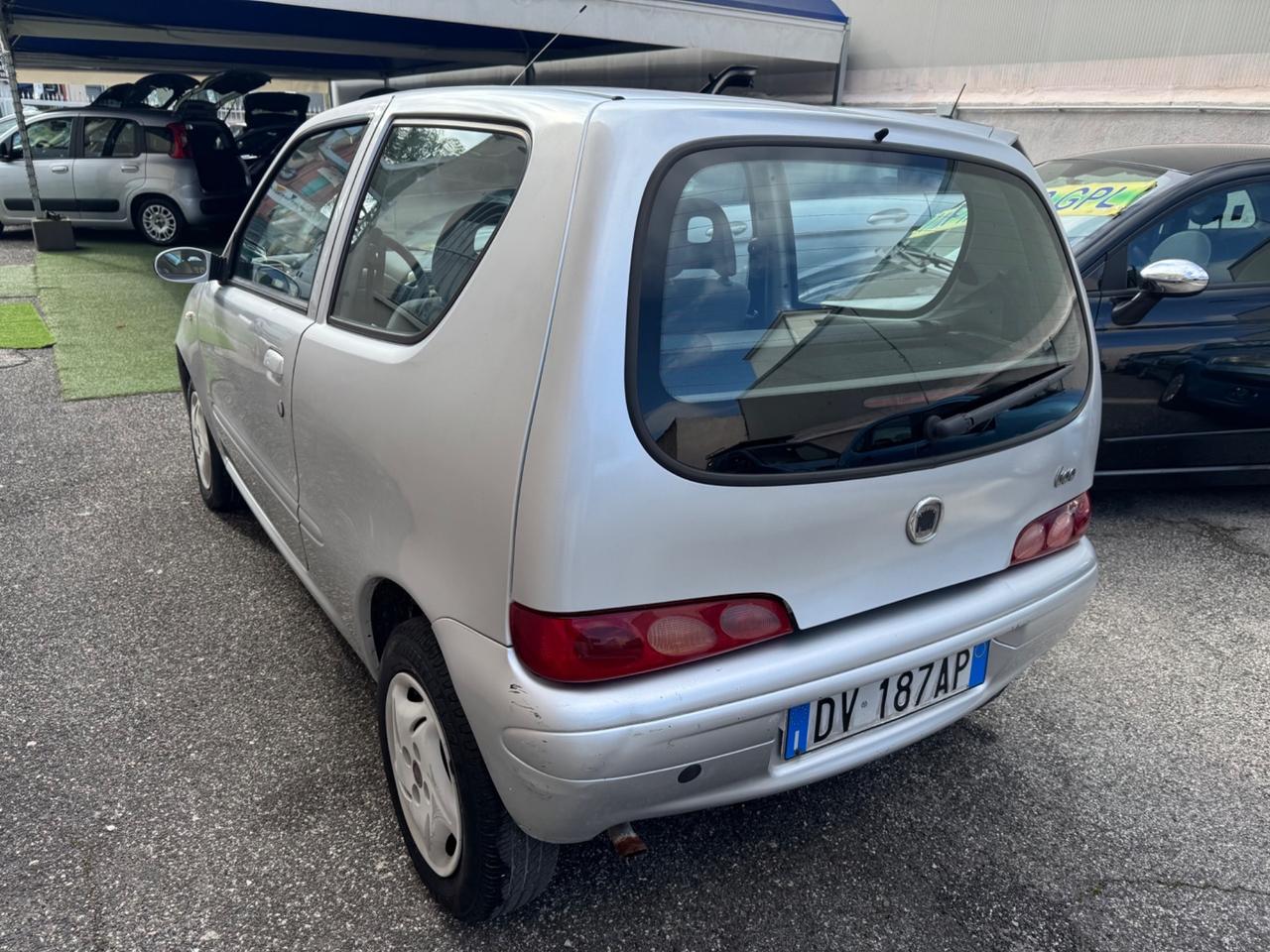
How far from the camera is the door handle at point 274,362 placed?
8.50 feet

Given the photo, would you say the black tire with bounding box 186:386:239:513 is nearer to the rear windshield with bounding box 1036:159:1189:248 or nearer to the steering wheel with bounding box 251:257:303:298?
the steering wheel with bounding box 251:257:303:298

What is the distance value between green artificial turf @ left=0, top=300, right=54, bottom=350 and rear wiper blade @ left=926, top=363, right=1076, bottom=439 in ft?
22.9

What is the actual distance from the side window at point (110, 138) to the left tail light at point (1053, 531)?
38.9ft

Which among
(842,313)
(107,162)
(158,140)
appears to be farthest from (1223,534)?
(107,162)

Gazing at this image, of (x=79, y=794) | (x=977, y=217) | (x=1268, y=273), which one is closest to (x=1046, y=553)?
(x=977, y=217)

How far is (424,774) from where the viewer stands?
2.05m

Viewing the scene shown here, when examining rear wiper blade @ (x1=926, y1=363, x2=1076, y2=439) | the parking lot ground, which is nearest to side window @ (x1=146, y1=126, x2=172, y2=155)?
the parking lot ground

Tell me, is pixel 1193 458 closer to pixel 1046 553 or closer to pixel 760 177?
pixel 1046 553

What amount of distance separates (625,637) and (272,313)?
5.45 feet

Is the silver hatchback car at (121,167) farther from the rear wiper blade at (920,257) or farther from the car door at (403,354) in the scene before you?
the rear wiper blade at (920,257)

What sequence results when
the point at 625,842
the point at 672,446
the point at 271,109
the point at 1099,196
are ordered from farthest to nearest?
the point at 271,109, the point at 1099,196, the point at 625,842, the point at 672,446

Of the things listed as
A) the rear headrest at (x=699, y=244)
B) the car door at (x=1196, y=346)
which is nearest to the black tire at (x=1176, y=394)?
the car door at (x=1196, y=346)

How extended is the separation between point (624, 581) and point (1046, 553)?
118cm

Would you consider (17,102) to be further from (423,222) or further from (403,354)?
(403,354)
